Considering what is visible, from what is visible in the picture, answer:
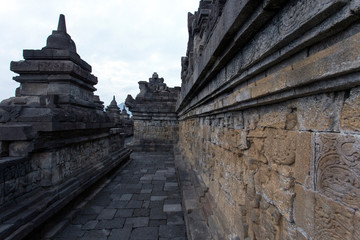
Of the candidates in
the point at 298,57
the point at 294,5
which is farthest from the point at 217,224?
the point at 294,5

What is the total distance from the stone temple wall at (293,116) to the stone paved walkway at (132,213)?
1573mm

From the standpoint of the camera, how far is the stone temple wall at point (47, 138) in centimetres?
247

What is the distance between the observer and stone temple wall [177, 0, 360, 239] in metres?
0.74

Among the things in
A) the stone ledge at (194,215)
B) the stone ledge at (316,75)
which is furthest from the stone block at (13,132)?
the stone ledge at (316,75)

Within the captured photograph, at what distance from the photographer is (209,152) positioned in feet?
9.82

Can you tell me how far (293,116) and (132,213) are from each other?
3391mm

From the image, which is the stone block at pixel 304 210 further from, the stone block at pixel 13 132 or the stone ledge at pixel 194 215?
the stone block at pixel 13 132

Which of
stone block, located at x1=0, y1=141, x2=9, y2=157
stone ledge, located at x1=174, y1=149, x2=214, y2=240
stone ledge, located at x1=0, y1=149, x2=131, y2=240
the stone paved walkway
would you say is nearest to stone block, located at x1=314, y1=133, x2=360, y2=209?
stone ledge, located at x1=174, y1=149, x2=214, y2=240

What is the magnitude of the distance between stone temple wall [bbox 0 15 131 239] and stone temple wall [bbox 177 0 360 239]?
106 inches

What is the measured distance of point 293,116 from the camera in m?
1.09

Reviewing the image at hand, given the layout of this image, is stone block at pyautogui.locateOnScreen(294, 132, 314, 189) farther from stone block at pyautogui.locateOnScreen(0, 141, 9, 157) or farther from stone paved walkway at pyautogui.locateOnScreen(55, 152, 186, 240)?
stone block at pyautogui.locateOnScreen(0, 141, 9, 157)

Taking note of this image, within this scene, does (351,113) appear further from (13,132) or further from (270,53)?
(13,132)

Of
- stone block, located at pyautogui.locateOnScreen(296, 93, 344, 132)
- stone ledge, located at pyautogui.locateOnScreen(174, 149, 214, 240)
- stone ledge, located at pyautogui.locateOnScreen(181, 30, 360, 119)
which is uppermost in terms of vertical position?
stone ledge, located at pyautogui.locateOnScreen(181, 30, 360, 119)

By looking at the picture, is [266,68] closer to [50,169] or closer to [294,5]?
[294,5]
